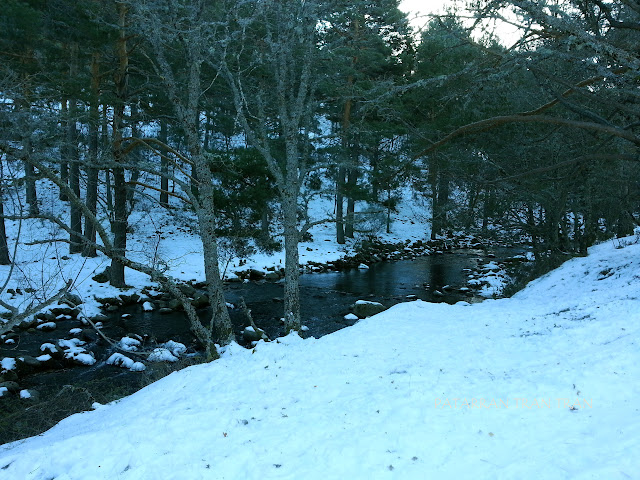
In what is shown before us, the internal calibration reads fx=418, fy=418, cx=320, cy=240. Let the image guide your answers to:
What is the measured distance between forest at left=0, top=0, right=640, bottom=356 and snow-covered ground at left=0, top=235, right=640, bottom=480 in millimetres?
2148

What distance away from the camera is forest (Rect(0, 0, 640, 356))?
5879 millimetres

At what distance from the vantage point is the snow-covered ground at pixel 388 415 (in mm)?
3088

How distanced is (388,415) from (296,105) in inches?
318

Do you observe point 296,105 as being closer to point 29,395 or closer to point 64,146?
point 64,146

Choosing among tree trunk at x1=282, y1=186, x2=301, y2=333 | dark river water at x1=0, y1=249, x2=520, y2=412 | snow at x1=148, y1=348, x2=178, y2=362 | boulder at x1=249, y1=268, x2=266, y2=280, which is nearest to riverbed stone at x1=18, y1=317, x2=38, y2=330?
dark river water at x1=0, y1=249, x2=520, y2=412

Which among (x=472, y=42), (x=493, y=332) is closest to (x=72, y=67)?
(x=472, y=42)

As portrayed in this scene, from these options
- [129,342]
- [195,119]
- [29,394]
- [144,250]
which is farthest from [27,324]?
[195,119]

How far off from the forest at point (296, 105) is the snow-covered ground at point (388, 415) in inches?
84.6

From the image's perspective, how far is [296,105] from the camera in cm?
1016

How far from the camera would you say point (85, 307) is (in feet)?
41.5

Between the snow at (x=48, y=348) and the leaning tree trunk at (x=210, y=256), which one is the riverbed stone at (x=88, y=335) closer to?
the snow at (x=48, y=348)

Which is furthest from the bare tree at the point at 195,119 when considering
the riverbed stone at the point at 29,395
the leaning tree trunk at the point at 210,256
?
the riverbed stone at the point at 29,395

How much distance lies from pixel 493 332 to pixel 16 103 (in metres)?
9.12

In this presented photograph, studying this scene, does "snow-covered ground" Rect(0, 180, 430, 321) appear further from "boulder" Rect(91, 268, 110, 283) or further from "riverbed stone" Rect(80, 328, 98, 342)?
"riverbed stone" Rect(80, 328, 98, 342)
